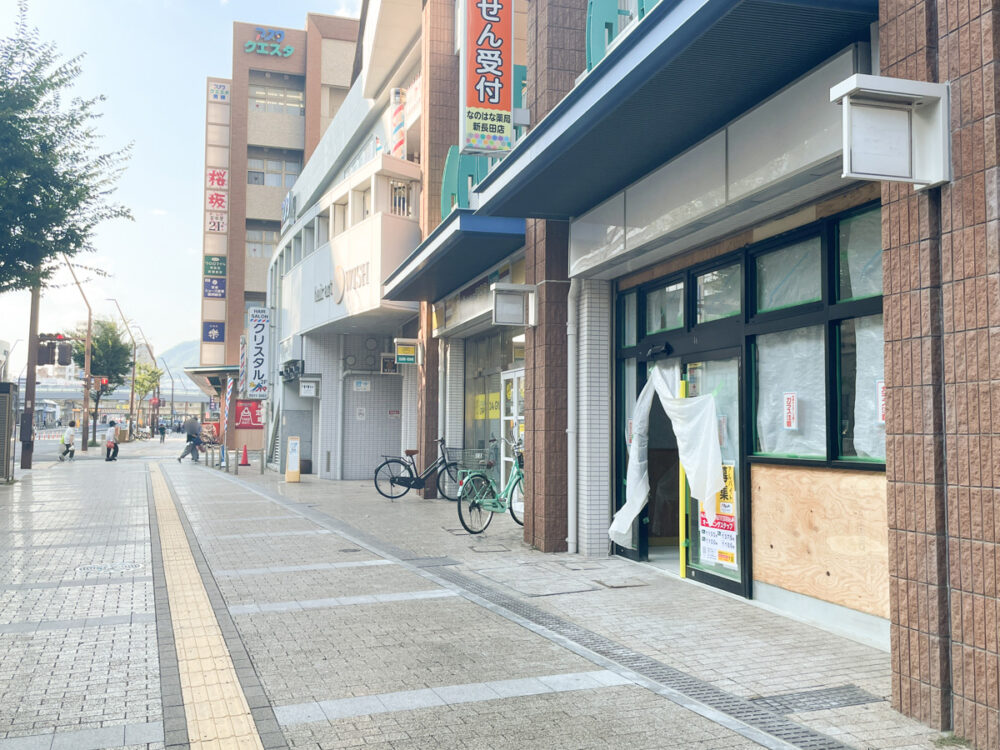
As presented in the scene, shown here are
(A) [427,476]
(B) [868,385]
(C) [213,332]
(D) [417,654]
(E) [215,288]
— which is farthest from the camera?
(E) [215,288]

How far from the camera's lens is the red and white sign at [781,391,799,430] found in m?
6.86

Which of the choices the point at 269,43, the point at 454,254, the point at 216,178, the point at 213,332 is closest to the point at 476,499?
the point at 454,254

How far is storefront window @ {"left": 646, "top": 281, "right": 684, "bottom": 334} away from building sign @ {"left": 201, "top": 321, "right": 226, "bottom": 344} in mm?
41675

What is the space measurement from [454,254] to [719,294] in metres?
5.52

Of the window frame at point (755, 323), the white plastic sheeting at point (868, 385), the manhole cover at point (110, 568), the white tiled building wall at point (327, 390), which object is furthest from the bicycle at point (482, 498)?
the white tiled building wall at point (327, 390)

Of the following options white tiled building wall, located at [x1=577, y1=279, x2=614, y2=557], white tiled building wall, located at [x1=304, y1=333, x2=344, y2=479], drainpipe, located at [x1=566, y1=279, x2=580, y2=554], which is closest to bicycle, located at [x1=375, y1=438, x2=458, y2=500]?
white tiled building wall, located at [x1=304, y1=333, x2=344, y2=479]

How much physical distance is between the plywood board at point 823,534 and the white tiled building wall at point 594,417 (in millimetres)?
2631

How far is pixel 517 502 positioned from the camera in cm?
1233

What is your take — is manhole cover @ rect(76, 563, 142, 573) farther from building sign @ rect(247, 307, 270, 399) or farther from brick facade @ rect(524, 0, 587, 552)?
building sign @ rect(247, 307, 270, 399)

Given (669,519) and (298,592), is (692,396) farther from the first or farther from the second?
(298,592)

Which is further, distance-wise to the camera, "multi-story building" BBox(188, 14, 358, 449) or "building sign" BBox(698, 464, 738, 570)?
"multi-story building" BBox(188, 14, 358, 449)

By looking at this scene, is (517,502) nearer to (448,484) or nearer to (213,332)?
(448,484)

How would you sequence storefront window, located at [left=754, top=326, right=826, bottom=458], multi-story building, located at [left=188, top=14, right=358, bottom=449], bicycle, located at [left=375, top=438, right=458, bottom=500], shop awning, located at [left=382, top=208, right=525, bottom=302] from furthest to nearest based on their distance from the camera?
1. multi-story building, located at [left=188, top=14, right=358, bottom=449]
2. bicycle, located at [left=375, top=438, right=458, bottom=500]
3. shop awning, located at [left=382, top=208, right=525, bottom=302]
4. storefront window, located at [left=754, top=326, right=826, bottom=458]

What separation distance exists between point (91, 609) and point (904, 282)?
6.42m
